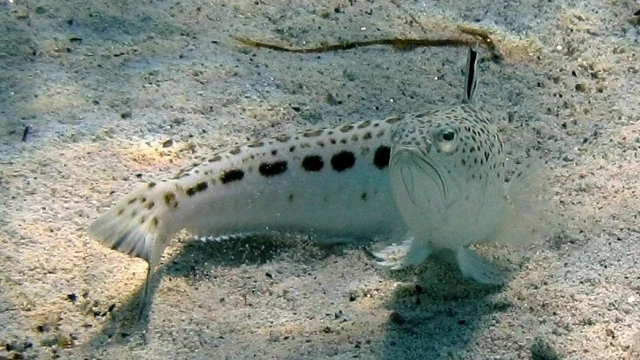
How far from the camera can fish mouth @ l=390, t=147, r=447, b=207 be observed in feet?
9.25

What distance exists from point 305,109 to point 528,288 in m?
1.93

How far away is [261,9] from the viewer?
5391 millimetres

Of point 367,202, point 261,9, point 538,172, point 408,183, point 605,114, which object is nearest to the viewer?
point 408,183

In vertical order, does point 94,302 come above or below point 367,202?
below

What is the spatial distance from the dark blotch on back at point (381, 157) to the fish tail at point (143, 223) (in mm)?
1052

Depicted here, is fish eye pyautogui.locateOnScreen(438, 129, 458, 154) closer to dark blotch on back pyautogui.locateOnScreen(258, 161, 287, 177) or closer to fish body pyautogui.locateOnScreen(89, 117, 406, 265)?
fish body pyautogui.locateOnScreen(89, 117, 406, 265)

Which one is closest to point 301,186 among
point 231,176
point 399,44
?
point 231,176

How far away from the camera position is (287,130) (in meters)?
4.37

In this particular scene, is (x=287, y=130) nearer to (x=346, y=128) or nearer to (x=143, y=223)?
(x=346, y=128)

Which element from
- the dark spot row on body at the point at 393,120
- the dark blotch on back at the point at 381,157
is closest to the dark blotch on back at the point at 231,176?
the dark blotch on back at the point at 381,157

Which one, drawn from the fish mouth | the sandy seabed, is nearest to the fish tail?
the sandy seabed

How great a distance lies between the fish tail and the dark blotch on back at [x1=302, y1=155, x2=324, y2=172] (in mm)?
707

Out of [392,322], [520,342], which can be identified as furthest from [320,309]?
[520,342]

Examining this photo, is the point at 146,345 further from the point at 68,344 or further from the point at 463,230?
the point at 463,230
